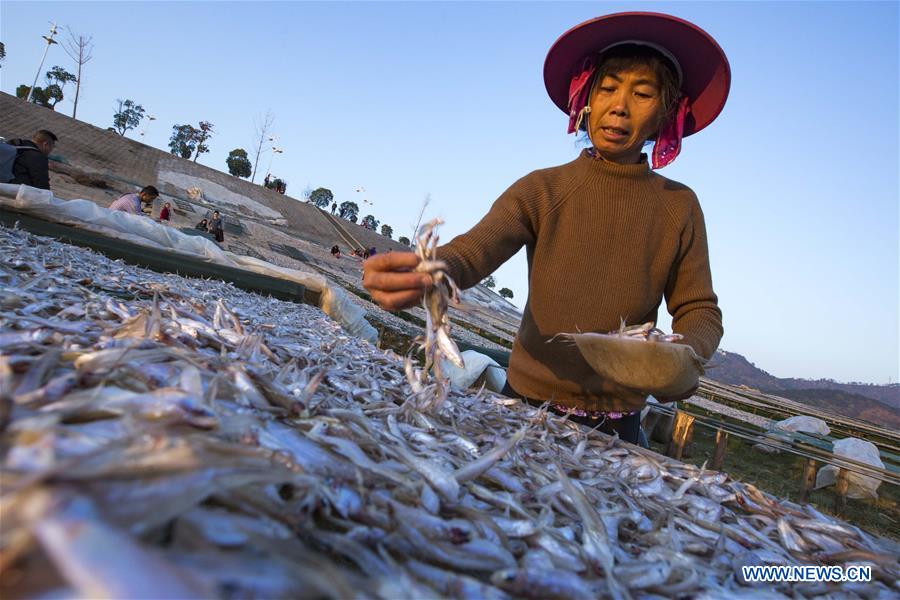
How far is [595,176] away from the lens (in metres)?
2.32

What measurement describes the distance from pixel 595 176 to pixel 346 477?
75.6 inches

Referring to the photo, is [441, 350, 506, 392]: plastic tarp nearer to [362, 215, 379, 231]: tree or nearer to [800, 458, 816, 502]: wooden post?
[800, 458, 816, 502]: wooden post

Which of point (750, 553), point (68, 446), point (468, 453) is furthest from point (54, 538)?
point (750, 553)

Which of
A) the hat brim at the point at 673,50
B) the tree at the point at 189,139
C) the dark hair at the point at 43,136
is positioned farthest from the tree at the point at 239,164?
the hat brim at the point at 673,50

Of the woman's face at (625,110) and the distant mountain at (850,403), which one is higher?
the woman's face at (625,110)

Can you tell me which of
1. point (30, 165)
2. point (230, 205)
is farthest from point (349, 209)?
point (30, 165)

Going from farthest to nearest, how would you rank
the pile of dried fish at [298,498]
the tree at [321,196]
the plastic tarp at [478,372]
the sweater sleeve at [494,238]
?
the tree at [321,196] < the plastic tarp at [478,372] < the sweater sleeve at [494,238] < the pile of dried fish at [298,498]

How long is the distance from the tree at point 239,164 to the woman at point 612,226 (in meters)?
52.0

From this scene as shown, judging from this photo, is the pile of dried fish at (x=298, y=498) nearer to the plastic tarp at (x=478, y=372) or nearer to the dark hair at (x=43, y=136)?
the plastic tarp at (x=478, y=372)

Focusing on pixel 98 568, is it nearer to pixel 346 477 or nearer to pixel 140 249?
pixel 346 477

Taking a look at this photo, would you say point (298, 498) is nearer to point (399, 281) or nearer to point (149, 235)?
point (399, 281)

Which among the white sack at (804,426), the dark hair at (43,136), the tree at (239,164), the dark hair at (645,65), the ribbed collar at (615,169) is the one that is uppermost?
the tree at (239,164)

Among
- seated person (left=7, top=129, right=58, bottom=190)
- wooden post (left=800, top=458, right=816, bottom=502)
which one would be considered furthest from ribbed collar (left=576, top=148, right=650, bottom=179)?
seated person (left=7, top=129, right=58, bottom=190)

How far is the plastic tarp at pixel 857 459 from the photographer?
6.20m
